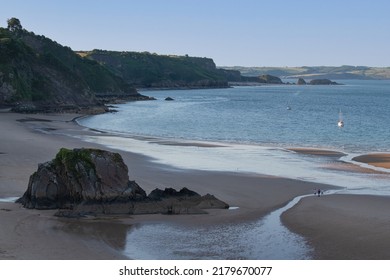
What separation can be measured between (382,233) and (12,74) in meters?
81.1

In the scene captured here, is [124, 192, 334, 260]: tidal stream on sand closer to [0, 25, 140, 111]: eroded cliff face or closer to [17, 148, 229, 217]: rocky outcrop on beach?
[17, 148, 229, 217]: rocky outcrop on beach

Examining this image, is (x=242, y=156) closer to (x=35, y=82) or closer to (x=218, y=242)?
(x=218, y=242)

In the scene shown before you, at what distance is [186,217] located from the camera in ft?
74.4

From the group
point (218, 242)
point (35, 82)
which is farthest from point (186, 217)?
point (35, 82)

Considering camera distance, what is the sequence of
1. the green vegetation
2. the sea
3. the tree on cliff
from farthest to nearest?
the tree on cliff → the green vegetation → the sea

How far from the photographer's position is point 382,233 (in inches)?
794

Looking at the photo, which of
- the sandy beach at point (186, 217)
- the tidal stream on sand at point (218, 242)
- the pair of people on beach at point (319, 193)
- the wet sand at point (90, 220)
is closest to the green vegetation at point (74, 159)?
the wet sand at point (90, 220)

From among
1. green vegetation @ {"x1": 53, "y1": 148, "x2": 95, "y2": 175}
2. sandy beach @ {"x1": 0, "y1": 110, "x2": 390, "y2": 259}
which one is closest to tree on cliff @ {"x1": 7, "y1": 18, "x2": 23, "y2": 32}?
sandy beach @ {"x1": 0, "y1": 110, "x2": 390, "y2": 259}

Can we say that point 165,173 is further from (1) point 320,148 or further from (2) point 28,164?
(1) point 320,148

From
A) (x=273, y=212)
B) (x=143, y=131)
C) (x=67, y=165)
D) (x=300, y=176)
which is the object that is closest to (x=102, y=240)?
(x=67, y=165)

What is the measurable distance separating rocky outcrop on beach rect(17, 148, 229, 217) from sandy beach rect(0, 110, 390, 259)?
70cm

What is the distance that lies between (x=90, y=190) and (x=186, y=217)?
416 cm

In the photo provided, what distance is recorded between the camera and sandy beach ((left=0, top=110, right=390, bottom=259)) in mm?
17797

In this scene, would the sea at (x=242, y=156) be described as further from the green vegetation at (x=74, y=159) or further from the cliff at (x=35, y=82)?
the cliff at (x=35, y=82)
